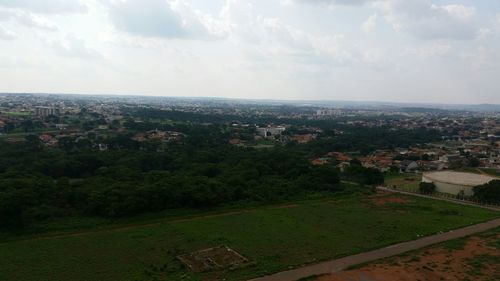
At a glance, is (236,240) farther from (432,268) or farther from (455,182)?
(455,182)

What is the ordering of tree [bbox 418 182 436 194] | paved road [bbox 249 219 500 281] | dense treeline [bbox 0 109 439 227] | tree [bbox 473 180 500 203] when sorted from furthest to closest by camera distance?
tree [bbox 418 182 436 194] < tree [bbox 473 180 500 203] < dense treeline [bbox 0 109 439 227] < paved road [bbox 249 219 500 281]

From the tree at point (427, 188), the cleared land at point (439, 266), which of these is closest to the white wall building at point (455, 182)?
the tree at point (427, 188)

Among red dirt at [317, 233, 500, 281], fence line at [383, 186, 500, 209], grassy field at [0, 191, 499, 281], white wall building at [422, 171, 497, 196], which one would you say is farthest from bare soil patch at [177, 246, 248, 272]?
white wall building at [422, 171, 497, 196]

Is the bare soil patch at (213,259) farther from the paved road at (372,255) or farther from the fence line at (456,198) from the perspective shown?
the fence line at (456,198)

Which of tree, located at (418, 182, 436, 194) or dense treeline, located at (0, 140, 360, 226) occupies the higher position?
dense treeline, located at (0, 140, 360, 226)

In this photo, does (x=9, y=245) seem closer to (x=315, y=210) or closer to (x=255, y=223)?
(x=255, y=223)

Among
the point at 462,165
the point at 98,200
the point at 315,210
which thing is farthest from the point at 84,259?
the point at 462,165

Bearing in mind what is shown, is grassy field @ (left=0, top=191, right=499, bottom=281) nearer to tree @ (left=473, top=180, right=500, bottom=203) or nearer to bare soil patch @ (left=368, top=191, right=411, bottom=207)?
bare soil patch @ (left=368, top=191, right=411, bottom=207)

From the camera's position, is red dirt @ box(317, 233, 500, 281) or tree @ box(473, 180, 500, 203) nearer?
red dirt @ box(317, 233, 500, 281)
